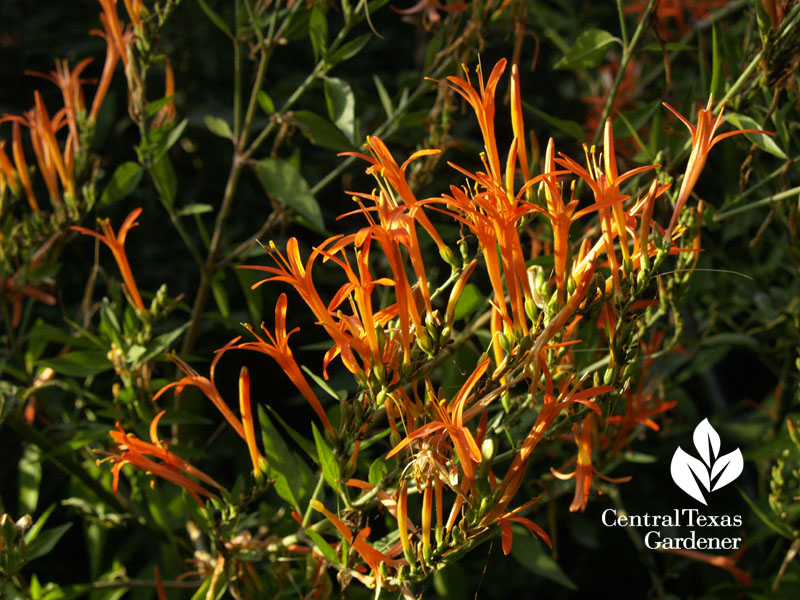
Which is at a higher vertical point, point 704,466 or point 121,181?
point 121,181

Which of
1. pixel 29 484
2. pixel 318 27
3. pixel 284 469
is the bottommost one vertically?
pixel 29 484

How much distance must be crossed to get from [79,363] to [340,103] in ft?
1.99

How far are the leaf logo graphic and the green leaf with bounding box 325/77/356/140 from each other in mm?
772

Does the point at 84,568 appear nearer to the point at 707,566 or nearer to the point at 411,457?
the point at 411,457

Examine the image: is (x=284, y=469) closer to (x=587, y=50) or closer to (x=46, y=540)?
(x=46, y=540)

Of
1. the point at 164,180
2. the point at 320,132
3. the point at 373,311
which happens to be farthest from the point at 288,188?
the point at 373,311

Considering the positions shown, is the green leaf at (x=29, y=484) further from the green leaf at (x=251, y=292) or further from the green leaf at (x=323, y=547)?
the green leaf at (x=323, y=547)

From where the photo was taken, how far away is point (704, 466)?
130 centimetres

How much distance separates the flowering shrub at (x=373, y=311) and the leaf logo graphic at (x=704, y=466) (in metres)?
0.08

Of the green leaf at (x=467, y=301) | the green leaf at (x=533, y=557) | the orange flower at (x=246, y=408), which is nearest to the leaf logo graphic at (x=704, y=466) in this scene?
the green leaf at (x=533, y=557)

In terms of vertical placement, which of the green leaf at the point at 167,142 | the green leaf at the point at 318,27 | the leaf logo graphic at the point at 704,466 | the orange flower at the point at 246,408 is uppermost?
the green leaf at the point at 318,27

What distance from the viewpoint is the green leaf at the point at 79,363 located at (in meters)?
1.19

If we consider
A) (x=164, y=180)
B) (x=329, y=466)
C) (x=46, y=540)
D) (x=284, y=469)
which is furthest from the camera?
(x=164, y=180)

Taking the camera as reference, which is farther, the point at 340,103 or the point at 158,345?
the point at 340,103
